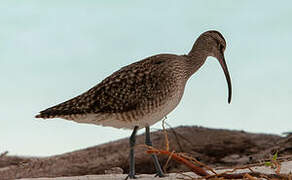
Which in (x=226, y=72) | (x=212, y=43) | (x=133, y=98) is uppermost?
(x=212, y=43)

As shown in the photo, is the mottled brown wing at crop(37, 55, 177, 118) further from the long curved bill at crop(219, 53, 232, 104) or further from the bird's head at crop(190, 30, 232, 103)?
the long curved bill at crop(219, 53, 232, 104)

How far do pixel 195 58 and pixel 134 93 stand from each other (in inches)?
43.9

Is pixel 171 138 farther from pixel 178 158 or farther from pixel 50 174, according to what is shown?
pixel 178 158

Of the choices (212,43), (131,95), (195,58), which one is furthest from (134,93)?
(212,43)

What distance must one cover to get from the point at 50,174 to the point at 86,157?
0.78m

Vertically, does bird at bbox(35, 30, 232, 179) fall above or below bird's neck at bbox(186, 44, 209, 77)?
below

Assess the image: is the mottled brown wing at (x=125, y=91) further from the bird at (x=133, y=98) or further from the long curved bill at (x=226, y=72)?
the long curved bill at (x=226, y=72)

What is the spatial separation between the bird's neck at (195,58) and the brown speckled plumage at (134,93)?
126 millimetres

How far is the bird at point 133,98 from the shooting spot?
5.20 metres

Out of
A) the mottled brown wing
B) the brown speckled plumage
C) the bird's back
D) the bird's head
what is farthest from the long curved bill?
the mottled brown wing

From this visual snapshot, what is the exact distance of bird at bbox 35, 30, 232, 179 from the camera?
17.1 ft

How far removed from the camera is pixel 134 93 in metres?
5.27

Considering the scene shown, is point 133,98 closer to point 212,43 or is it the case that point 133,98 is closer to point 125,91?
point 125,91

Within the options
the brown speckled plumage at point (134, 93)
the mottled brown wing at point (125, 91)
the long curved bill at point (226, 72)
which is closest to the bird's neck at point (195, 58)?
the brown speckled plumage at point (134, 93)
